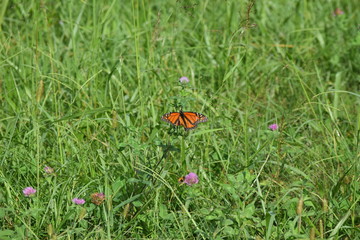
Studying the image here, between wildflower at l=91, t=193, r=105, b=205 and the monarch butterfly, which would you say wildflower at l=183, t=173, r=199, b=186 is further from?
wildflower at l=91, t=193, r=105, b=205

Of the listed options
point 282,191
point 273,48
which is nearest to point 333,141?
point 282,191

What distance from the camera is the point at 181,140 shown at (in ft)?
8.27

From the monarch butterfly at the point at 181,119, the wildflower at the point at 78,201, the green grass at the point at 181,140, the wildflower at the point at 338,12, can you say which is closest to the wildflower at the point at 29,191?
the green grass at the point at 181,140

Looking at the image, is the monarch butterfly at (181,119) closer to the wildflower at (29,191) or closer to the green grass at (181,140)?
the green grass at (181,140)

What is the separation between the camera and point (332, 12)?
4238 mm

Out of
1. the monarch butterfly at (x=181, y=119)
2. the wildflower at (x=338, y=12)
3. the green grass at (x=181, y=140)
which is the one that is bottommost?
the green grass at (x=181, y=140)

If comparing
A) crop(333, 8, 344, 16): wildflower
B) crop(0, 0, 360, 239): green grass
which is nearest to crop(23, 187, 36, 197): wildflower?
crop(0, 0, 360, 239): green grass

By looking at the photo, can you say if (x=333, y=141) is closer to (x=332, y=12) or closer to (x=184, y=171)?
(x=184, y=171)

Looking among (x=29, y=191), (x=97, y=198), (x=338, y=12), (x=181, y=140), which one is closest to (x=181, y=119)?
(x=181, y=140)

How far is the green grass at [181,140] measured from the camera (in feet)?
7.59

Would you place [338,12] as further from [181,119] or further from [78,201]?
[78,201]

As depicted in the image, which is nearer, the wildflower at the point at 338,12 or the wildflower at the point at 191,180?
the wildflower at the point at 191,180

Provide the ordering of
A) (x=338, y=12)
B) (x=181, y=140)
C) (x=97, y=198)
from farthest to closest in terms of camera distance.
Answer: (x=338, y=12), (x=181, y=140), (x=97, y=198)

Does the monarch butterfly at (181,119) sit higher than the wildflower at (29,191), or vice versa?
the monarch butterfly at (181,119)
